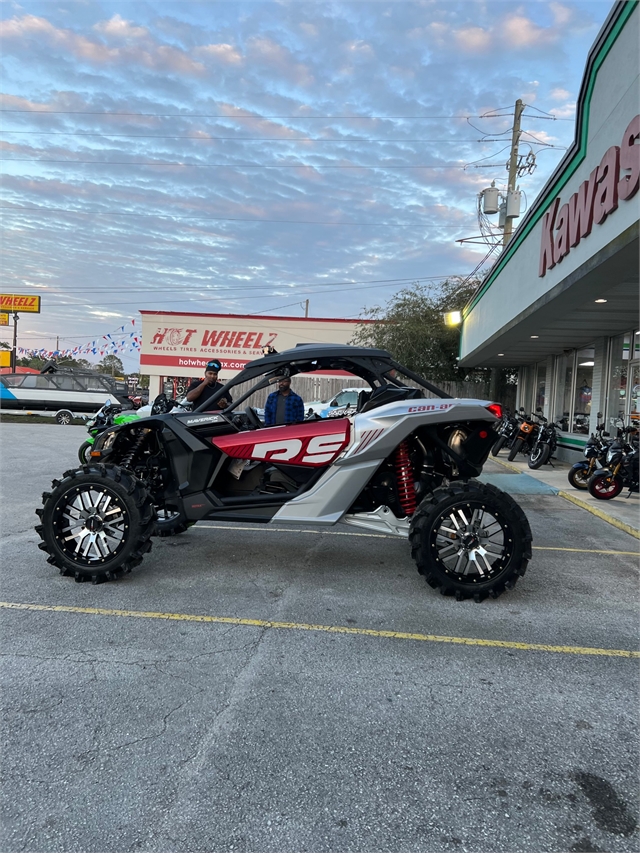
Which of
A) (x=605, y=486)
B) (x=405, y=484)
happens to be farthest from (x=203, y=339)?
(x=405, y=484)

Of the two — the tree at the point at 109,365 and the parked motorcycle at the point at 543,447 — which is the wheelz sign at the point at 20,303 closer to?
the parked motorcycle at the point at 543,447

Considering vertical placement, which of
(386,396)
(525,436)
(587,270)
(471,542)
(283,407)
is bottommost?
(471,542)

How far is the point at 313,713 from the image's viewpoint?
2.69 metres

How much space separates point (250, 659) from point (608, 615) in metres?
2.63

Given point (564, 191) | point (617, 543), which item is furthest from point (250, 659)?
point (564, 191)

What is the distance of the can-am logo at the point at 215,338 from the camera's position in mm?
30547

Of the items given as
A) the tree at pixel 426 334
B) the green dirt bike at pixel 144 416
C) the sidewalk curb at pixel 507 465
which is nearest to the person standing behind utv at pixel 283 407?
the green dirt bike at pixel 144 416

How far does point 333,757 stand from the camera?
7.80 ft

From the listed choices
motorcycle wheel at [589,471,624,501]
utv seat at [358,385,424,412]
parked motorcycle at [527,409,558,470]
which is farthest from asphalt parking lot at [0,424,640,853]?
parked motorcycle at [527,409,558,470]

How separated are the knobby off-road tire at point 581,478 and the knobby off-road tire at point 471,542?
619 centimetres

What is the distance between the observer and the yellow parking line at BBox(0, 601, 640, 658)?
3.46 meters

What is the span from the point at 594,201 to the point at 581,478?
4.95 metres

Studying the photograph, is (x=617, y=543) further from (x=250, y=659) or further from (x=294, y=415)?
(x=250, y=659)

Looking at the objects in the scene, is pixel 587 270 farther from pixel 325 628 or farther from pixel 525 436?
pixel 525 436
